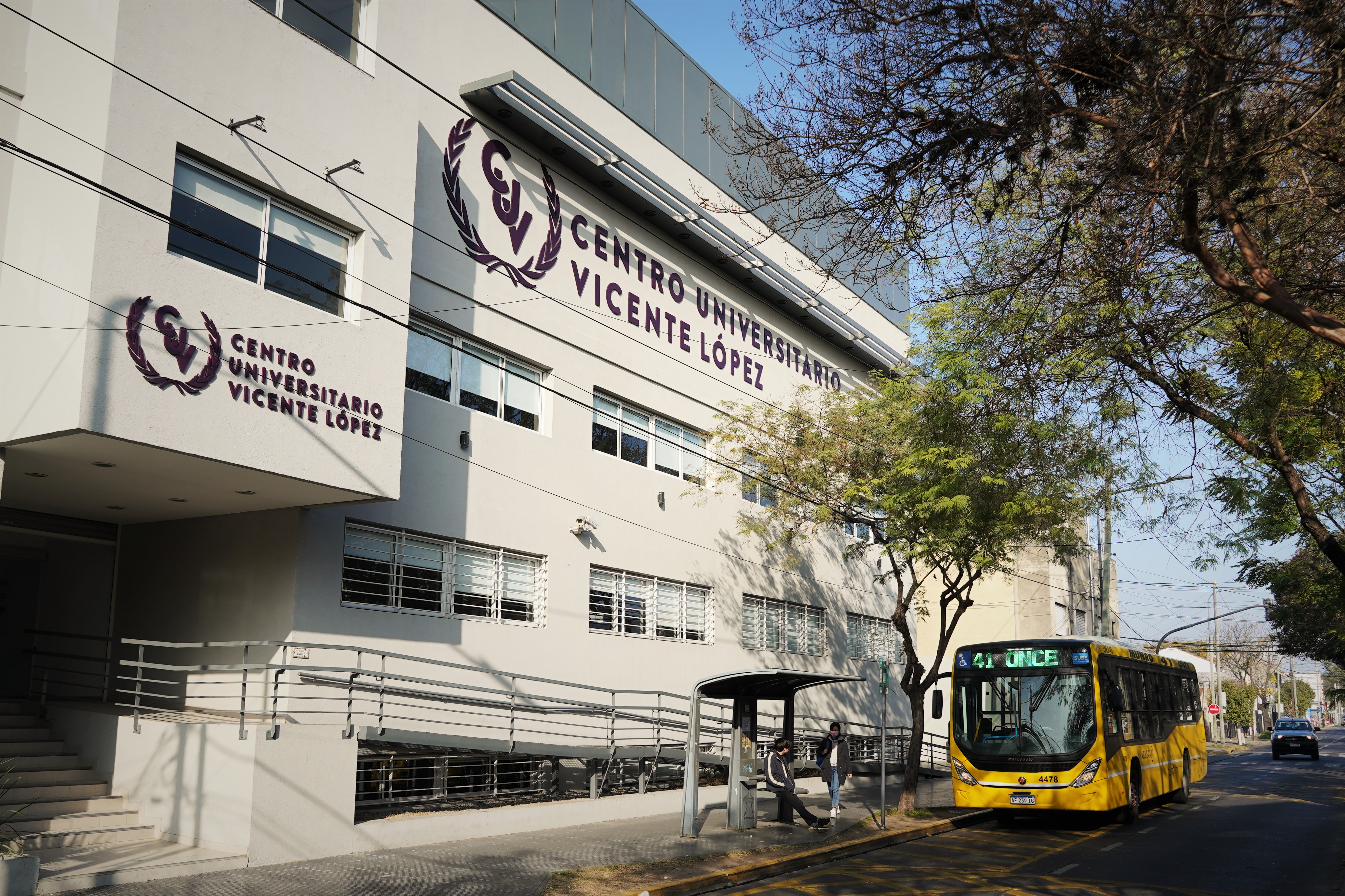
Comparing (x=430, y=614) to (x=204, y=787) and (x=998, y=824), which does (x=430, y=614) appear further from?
(x=998, y=824)

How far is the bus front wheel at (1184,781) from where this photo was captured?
23.7m

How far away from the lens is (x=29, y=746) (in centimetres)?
1295

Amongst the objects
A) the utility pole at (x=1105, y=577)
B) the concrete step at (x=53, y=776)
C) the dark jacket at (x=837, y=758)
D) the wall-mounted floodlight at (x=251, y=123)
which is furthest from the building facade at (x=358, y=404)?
the utility pole at (x=1105, y=577)

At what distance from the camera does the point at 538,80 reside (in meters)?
19.5

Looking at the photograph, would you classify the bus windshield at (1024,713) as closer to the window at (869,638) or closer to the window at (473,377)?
the window at (473,377)

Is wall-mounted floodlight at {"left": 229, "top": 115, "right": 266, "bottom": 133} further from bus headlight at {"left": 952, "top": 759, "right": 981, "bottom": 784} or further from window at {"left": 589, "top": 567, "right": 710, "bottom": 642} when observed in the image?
bus headlight at {"left": 952, "top": 759, "right": 981, "bottom": 784}

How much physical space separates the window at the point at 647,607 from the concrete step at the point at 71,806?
8543mm

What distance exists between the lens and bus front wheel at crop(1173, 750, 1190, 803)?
23719 mm

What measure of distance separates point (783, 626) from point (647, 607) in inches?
235

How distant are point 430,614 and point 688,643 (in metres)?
7.51

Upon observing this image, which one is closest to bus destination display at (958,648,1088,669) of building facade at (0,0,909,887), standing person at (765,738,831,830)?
standing person at (765,738,831,830)

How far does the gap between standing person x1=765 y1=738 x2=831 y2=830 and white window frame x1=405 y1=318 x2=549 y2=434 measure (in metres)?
6.79

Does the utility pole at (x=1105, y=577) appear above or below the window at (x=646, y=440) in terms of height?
below

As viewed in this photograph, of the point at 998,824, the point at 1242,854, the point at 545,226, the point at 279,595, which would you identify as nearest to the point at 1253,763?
the point at 998,824
